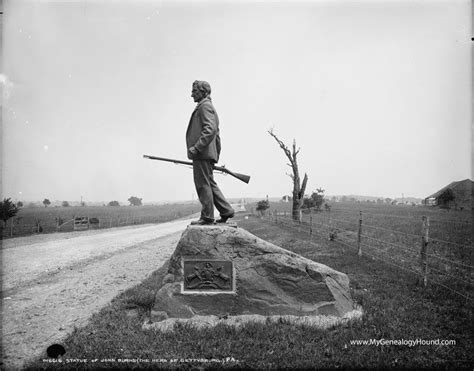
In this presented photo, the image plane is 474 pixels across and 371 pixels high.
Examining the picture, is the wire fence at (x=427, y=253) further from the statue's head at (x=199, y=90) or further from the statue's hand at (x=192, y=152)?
the statue's head at (x=199, y=90)

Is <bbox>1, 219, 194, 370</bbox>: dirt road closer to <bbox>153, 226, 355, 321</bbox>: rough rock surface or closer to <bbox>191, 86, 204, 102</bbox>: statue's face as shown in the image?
<bbox>153, 226, 355, 321</bbox>: rough rock surface

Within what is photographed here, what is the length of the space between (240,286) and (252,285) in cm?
21

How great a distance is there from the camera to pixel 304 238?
46.2 ft

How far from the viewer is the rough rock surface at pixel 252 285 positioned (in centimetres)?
493

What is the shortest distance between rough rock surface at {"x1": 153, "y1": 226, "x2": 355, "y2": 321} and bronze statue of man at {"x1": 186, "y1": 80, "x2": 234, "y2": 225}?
0.59m

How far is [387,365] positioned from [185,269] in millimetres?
3271

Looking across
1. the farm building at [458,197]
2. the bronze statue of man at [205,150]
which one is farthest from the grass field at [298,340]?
the farm building at [458,197]

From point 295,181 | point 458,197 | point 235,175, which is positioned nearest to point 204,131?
point 235,175

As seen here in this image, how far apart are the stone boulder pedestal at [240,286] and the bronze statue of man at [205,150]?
2.16 feet

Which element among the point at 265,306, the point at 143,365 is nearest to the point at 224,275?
the point at 265,306

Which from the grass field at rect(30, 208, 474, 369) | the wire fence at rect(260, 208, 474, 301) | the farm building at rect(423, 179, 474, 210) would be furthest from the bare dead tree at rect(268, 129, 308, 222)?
the farm building at rect(423, 179, 474, 210)

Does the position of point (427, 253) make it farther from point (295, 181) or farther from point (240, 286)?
point (295, 181)

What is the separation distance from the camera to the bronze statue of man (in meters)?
5.39

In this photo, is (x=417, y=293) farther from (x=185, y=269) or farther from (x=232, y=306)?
(x=185, y=269)
